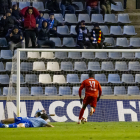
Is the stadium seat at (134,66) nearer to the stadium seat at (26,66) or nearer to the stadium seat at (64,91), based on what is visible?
the stadium seat at (64,91)

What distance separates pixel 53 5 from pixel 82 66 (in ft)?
13.2

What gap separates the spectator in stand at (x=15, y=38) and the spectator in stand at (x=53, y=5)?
2.53 m

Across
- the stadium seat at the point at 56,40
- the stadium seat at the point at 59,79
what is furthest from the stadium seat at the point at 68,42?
the stadium seat at the point at 59,79

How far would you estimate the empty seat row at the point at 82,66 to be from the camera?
13438 mm

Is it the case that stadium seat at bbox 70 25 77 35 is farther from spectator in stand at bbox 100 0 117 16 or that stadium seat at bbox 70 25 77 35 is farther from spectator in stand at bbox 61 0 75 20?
spectator in stand at bbox 100 0 117 16

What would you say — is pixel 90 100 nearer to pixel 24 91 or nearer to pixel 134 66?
pixel 24 91

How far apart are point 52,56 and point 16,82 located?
2.15 m

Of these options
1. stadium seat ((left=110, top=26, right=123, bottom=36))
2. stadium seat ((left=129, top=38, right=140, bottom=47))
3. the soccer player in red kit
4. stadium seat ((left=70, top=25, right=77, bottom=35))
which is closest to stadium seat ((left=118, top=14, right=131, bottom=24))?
stadium seat ((left=110, top=26, right=123, bottom=36))

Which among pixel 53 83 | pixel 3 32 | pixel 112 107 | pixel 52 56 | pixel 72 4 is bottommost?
pixel 112 107

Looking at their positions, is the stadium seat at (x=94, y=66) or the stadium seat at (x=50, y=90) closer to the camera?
Result: the stadium seat at (x=50, y=90)

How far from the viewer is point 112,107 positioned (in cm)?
1281

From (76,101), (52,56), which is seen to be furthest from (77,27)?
(76,101)

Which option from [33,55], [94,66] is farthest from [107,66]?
[33,55]

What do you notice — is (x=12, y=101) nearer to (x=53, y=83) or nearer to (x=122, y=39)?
(x=53, y=83)
